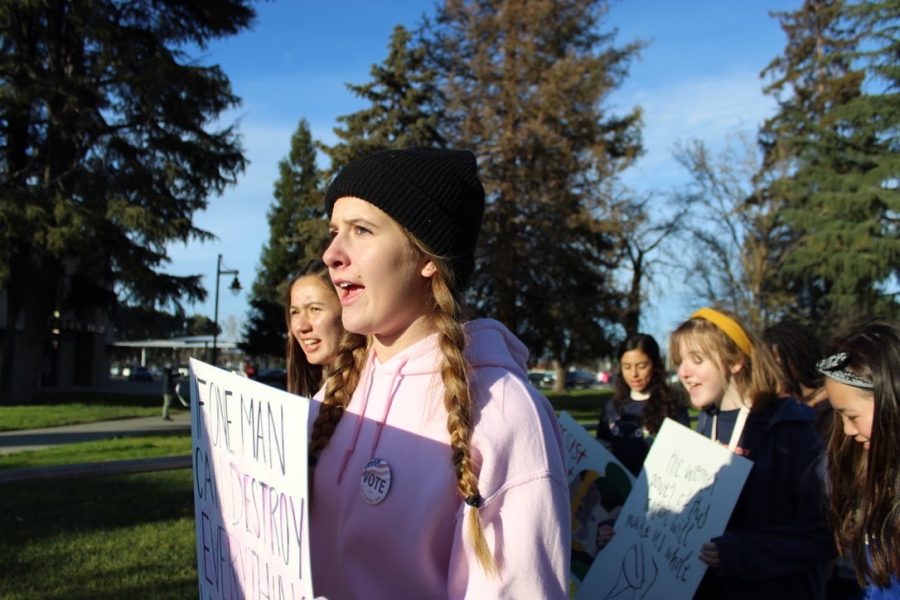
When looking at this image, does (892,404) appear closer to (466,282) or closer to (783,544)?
(783,544)

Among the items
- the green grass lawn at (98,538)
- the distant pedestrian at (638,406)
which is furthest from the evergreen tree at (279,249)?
the distant pedestrian at (638,406)

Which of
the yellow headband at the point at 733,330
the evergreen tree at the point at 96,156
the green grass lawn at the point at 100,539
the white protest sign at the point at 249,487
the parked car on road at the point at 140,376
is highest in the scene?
the evergreen tree at the point at 96,156

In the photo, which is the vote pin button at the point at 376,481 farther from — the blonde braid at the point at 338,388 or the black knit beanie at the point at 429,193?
the black knit beanie at the point at 429,193

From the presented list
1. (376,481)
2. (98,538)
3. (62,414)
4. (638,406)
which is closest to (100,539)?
(98,538)

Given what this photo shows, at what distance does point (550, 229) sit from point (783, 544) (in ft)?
82.5

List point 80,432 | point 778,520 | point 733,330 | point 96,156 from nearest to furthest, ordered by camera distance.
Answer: point 778,520 → point 733,330 → point 80,432 → point 96,156

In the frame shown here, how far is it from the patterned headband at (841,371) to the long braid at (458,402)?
1.43 metres

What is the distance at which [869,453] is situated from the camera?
8.21 feet

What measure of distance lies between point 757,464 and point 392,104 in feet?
96.2

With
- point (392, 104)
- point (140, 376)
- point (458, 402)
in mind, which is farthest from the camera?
point (140, 376)

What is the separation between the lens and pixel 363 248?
1801mm

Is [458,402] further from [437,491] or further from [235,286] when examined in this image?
[235,286]

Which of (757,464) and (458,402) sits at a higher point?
(458,402)

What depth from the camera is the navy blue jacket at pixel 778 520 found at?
9.45 ft
